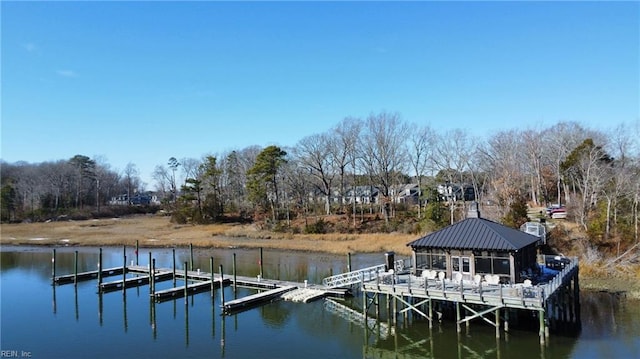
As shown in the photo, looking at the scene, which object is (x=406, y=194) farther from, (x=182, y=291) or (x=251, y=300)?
(x=251, y=300)

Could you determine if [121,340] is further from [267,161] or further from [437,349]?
[267,161]

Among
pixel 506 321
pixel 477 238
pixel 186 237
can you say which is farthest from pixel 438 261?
pixel 186 237

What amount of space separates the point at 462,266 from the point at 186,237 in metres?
43.9

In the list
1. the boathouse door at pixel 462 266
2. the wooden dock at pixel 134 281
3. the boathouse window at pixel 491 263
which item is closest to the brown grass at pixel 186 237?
the wooden dock at pixel 134 281

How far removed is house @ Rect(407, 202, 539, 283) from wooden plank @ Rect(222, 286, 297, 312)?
9.51 meters

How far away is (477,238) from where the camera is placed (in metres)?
22.4

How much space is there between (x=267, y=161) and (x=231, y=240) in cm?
1342

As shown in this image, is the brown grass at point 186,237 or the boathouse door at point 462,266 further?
the brown grass at point 186,237

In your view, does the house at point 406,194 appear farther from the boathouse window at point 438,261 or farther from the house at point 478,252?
the boathouse window at point 438,261

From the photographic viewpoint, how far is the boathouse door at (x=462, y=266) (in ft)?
73.7

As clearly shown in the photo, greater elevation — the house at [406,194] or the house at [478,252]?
the house at [406,194]

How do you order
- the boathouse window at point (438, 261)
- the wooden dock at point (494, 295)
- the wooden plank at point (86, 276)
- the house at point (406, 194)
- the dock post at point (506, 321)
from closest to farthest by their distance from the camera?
the wooden dock at point (494, 295) < the dock post at point (506, 321) < the boathouse window at point (438, 261) < the wooden plank at point (86, 276) < the house at point (406, 194)

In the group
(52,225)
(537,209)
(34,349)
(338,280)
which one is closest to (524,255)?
(338,280)

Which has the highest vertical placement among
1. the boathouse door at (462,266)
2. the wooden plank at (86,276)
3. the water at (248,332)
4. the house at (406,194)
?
the house at (406,194)
